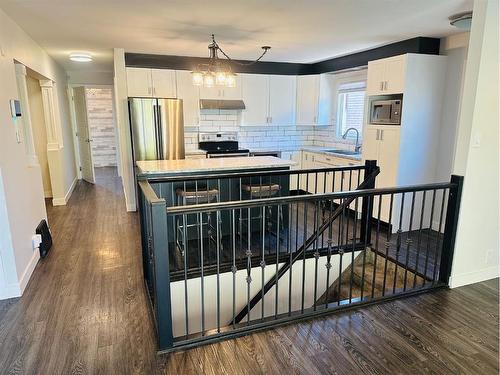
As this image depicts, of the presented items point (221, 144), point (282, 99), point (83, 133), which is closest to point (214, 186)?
point (221, 144)

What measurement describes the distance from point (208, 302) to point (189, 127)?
11.4 ft

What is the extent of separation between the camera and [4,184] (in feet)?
8.73

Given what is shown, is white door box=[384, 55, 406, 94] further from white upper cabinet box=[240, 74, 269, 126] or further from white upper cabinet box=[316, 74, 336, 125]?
white upper cabinet box=[240, 74, 269, 126]

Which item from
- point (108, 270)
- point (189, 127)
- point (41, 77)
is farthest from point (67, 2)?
point (189, 127)

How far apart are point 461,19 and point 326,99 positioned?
118 inches

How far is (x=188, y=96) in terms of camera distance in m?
5.51

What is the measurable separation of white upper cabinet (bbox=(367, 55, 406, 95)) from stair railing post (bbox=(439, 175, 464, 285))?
1.78 metres

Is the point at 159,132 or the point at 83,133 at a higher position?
the point at 159,132

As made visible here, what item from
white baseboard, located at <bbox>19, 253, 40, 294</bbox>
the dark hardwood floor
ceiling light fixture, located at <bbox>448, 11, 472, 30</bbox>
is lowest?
the dark hardwood floor

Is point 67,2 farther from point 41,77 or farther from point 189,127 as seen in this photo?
point 189,127

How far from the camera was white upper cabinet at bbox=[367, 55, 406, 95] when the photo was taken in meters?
4.00

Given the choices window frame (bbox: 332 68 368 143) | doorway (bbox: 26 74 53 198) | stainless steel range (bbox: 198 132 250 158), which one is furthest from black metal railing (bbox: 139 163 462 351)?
doorway (bbox: 26 74 53 198)

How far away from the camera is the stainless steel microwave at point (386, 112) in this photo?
4.11m

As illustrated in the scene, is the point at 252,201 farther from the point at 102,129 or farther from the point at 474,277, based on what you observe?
the point at 102,129
